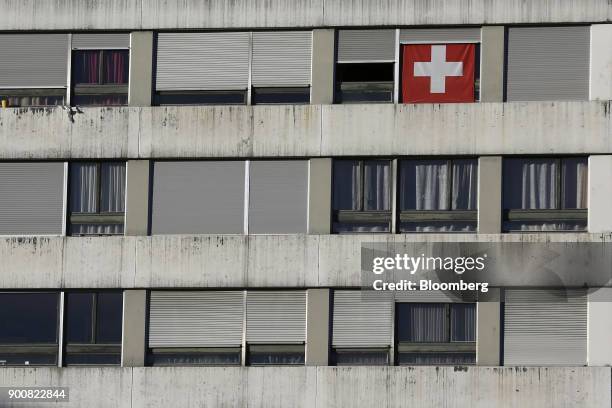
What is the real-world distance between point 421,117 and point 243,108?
343cm

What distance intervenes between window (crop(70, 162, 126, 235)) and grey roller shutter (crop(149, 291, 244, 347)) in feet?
5.90

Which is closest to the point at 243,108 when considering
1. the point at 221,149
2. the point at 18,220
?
the point at 221,149

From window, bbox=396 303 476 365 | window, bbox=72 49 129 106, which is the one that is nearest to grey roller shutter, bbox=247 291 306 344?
window, bbox=396 303 476 365

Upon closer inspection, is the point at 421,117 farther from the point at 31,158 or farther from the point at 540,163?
the point at 31,158

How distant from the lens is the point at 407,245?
25.2 meters

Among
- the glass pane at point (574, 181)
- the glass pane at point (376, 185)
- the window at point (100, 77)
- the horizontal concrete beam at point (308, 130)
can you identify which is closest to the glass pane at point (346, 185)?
the glass pane at point (376, 185)

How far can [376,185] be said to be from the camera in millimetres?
25703

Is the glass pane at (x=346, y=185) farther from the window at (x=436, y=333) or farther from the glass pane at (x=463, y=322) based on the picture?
the glass pane at (x=463, y=322)

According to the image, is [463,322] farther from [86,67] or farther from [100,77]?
[86,67]

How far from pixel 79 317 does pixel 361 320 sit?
17.9 ft

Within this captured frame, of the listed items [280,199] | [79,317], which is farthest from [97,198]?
[280,199]

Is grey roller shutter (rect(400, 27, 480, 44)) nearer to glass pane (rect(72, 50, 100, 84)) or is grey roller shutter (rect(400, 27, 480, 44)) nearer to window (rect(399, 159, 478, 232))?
window (rect(399, 159, 478, 232))

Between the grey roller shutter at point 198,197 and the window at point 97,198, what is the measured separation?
735mm

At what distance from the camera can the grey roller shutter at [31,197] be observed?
2611 cm
